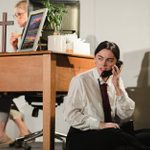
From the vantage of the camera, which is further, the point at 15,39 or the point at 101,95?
the point at 15,39

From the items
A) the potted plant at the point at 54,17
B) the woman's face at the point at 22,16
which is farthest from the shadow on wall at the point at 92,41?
the potted plant at the point at 54,17

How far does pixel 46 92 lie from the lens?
7.93 ft

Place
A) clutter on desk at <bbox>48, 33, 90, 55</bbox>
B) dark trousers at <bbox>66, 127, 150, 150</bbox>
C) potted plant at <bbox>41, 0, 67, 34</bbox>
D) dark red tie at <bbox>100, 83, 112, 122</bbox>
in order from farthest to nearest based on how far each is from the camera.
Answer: potted plant at <bbox>41, 0, 67, 34</bbox>, clutter on desk at <bbox>48, 33, 90, 55</bbox>, dark red tie at <bbox>100, 83, 112, 122</bbox>, dark trousers at <bbox>66, 127, 150, 150</bbox>

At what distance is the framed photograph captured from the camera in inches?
102

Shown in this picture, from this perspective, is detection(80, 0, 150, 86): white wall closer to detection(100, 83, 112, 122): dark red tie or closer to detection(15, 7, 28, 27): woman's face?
detection(15, 7, 28, 27): woman's face

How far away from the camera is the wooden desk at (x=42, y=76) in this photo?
7.91ft

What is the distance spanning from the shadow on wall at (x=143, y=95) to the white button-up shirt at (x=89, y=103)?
3.97 ft

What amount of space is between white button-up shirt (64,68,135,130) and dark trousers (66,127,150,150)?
0.08 meters

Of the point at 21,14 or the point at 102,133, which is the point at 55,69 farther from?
the point at 21,14

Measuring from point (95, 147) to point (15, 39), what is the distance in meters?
1.30

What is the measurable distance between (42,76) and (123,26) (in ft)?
5.06

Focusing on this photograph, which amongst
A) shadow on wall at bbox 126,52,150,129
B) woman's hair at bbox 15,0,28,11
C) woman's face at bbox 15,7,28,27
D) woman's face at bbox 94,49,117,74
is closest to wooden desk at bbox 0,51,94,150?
woman's face at bbox 94,49,117,74

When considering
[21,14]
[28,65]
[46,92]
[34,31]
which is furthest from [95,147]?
[21,14]

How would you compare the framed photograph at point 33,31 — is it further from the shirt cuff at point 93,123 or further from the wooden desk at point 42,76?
the shirt cuff at point 93,123
